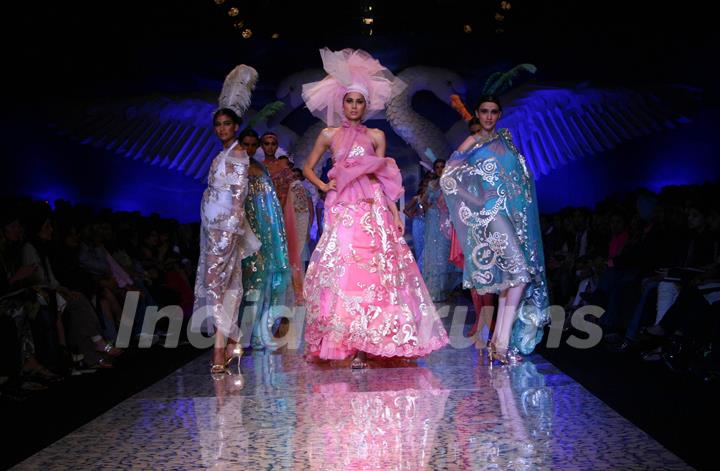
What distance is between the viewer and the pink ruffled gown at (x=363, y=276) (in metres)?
3.90

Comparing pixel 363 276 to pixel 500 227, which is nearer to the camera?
pixel 363 276

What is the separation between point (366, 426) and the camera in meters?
2.85

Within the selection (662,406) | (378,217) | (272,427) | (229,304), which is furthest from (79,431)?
(662,406)

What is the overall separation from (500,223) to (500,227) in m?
0.02

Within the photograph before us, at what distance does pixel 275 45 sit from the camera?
9.49 meters

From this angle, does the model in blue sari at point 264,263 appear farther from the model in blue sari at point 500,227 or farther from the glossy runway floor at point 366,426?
the model in blue sari at point 500,227

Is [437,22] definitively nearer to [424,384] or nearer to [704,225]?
[704,225]

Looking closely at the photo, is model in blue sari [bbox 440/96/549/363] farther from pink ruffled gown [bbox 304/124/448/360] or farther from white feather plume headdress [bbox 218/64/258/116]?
white feather plume headdress [bbox 218/64/258/116]

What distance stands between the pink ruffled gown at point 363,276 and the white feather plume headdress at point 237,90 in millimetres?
504

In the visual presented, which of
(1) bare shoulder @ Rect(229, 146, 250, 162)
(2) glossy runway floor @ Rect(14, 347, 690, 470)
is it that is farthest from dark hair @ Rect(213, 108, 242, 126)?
(2) glossy runway floor @ Rect(14, 347, 690, 470)

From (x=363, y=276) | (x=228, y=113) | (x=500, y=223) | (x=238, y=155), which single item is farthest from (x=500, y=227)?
(x=228, y=113)

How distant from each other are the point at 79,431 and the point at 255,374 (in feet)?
3.75

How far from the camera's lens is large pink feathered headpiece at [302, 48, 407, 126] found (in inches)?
162

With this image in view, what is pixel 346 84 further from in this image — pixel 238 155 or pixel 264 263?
pixel 264 263
